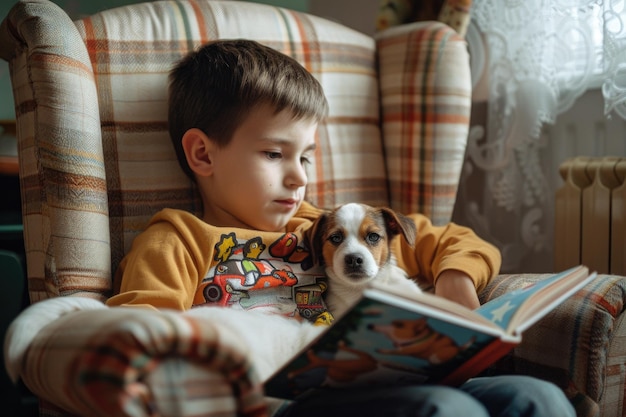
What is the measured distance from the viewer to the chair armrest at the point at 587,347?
Result: 979 mm

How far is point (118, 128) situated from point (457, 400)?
0.83 metres

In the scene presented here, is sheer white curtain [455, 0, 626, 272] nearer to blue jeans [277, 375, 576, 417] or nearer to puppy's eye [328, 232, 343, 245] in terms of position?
puppy's eye [328, 232, 343, 245]

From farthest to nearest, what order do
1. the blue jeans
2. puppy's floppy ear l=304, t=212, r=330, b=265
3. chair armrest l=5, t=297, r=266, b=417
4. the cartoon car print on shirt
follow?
puppy's floppy ear l=304, t=212, r=330, b=265
the cartoon car print on shirt
the blue jeans
chair armrest l=5, t=297, r=266, b=417

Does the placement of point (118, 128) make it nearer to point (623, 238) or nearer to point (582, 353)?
point (582, 353)

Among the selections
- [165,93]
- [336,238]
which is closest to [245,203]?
[336,238]

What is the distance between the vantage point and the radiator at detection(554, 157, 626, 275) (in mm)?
1525

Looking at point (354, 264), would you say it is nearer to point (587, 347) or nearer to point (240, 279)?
point (240, 279)

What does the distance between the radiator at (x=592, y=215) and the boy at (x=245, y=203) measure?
0.44 meters

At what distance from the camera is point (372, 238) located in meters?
1.19

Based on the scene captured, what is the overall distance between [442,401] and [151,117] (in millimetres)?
817

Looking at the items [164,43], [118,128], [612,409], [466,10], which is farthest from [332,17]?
[612,409]

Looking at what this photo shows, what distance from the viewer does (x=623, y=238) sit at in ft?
4.95

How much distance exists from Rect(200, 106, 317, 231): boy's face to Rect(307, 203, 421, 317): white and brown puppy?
0.08 meters

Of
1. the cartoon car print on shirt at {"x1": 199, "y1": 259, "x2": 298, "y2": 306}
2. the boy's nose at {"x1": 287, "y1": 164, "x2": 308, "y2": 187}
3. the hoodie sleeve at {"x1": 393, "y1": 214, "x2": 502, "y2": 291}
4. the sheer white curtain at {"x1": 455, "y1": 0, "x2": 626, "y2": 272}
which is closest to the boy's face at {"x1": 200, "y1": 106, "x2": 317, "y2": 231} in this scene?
the boy's nose at {"x1": 287, "y1": 164, "x2": 308, "y2": 187}
